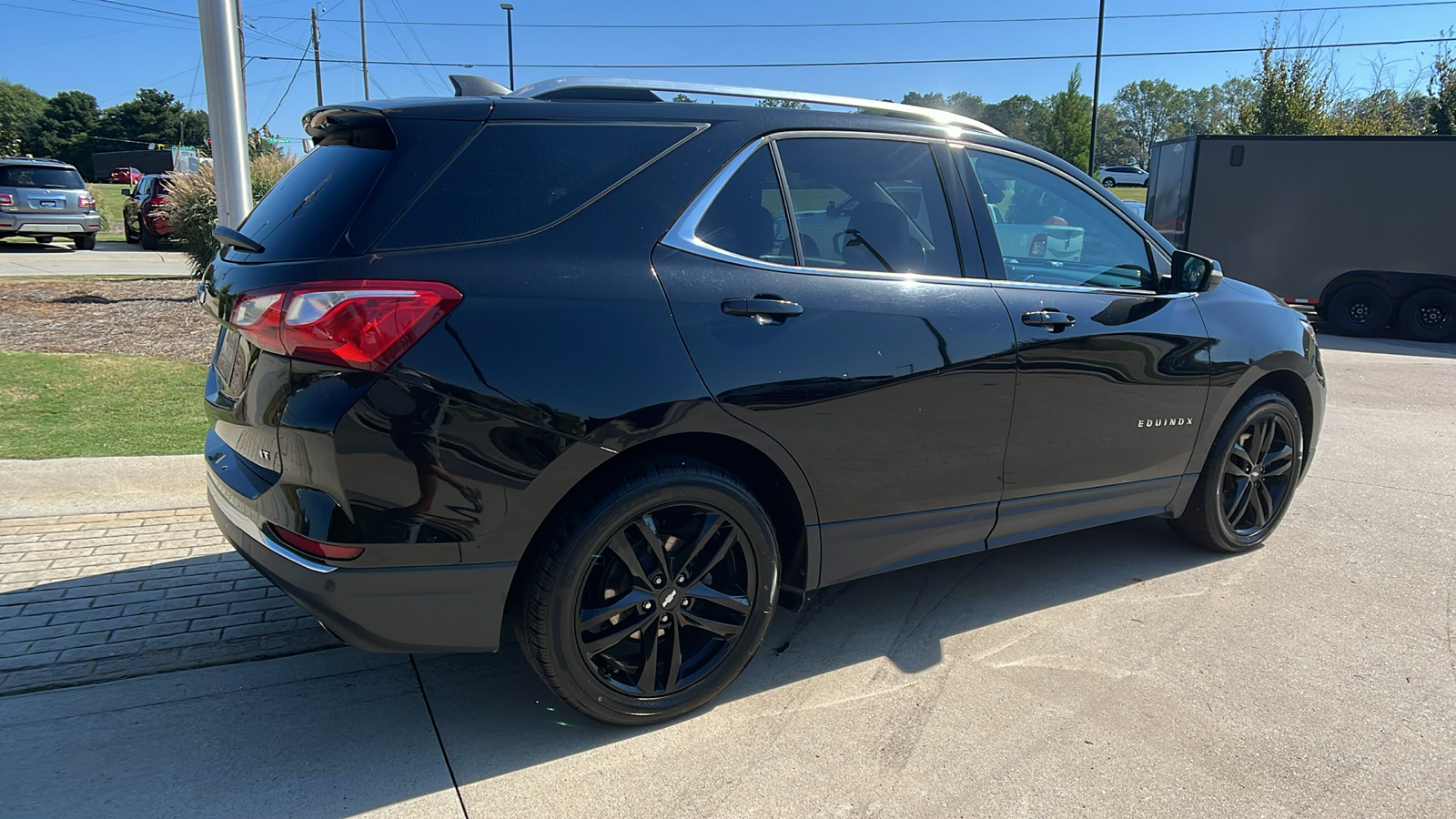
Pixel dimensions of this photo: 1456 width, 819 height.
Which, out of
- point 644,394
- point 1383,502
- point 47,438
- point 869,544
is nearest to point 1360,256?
point 1383,502

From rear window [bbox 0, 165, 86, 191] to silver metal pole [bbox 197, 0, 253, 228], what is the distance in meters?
16.3

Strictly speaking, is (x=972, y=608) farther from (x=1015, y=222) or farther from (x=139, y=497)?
(x=139, y=497)

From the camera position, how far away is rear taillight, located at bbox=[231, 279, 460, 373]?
245 centimetres

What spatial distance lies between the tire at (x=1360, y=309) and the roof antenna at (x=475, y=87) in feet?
47.9

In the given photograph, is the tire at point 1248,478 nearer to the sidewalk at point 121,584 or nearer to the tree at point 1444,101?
the sidewalk at point 121,584

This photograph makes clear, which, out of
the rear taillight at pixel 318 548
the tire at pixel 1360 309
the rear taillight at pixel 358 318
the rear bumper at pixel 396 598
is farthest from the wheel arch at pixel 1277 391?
the tire at pixel 1360 309

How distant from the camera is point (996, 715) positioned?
317cm

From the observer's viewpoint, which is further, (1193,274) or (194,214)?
(194,214)

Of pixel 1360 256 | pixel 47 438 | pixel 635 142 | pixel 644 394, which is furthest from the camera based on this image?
pixel 1360 256

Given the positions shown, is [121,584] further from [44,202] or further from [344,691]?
[44,202]

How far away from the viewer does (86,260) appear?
57.0 feet

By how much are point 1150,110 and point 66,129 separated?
10385 centimetres

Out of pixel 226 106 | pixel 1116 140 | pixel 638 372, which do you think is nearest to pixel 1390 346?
pixel 638 372

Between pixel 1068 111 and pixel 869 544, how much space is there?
1713 inches
